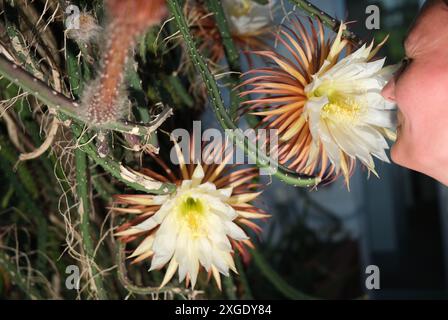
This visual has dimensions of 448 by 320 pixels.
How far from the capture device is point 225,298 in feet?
2.58

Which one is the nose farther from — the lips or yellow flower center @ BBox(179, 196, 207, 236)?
yellow flower center @ BBox(179, 196, 207, 236)

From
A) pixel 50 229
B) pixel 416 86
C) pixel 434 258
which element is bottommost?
pixel 434 258

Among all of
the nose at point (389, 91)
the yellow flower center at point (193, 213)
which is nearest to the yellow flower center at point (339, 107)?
the nose at point (389, 91)

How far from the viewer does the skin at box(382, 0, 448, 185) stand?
1.62 ft

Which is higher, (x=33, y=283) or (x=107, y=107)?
(x=107, y=107)

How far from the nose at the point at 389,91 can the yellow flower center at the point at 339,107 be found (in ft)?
0.14

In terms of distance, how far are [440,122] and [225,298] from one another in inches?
16.2

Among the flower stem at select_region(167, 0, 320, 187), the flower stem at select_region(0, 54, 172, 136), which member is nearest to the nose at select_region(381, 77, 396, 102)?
the flower stem at select_region(167, 0, 320, 187)

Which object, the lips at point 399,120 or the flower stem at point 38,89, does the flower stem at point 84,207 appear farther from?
the lips at point 399,120

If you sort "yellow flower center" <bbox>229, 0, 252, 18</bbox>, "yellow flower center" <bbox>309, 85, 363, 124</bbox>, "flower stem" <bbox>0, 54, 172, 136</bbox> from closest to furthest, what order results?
1. "flower stem" <bbox>0, 54, 172, 136</bbox>
2. "yellow flower center" <bbox>309, 85, 363, 124</bbox>
3. "yellow flower center" <bbox>229, 0, 252, 18</bbox>

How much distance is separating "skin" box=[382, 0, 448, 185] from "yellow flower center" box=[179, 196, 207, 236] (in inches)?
8.7

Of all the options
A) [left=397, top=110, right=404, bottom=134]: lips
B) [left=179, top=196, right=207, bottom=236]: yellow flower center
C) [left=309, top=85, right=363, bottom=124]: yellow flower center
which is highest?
[left=309, top=85, right=363, bottom=124]: yellow flower center
